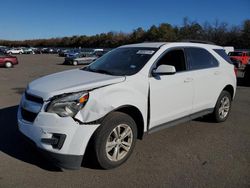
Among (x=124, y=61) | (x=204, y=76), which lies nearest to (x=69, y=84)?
(x=124, y=61)

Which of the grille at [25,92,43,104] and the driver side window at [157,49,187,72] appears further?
the driver side window at [157,49,187,72]

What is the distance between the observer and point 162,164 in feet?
11.9

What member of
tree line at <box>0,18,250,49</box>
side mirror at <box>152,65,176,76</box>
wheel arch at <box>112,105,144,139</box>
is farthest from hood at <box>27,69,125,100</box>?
tree line at <box>0,18,250,49</box>

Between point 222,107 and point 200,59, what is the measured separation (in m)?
1.41

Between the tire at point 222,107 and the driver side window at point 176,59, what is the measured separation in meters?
1.45

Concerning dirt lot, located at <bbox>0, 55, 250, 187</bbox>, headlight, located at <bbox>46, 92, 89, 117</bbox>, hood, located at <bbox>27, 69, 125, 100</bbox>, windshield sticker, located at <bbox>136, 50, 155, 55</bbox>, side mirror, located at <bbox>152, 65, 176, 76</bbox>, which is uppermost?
windshield sticker, located at <bbox>136, 50, 155, 55</bbox>

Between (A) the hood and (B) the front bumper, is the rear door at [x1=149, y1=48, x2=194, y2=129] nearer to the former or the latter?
(A) the hood

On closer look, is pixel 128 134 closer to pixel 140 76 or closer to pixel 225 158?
pixel 140 76

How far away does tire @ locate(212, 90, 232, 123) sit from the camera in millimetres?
5355

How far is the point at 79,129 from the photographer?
3025mm

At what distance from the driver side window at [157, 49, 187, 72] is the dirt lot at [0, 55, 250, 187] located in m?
1.36

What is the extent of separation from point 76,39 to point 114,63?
124614 mm

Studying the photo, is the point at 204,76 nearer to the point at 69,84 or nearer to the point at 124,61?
the point at 124,61

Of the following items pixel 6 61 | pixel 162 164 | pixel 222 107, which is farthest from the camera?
pixel 6 61
